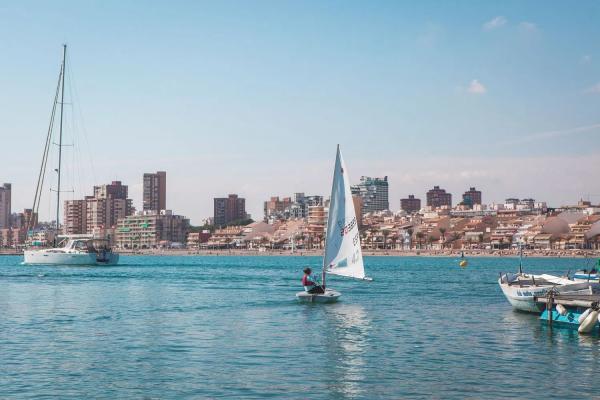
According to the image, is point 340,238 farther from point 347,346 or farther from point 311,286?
point 347,346

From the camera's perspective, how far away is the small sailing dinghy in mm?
49656

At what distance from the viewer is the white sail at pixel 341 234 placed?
4972 centimetres

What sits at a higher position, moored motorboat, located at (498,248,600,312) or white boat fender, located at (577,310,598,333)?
moored motorboat, located at (498,248,600,312)

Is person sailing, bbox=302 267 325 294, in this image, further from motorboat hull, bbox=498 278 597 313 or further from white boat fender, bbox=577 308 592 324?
white boat fender, bbox=577 308 592 324

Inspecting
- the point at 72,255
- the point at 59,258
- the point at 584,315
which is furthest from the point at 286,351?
the point at 59,258

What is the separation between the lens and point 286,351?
30.5 metres

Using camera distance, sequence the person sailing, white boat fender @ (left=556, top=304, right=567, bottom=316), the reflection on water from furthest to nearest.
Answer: the person sailing → white boat fender @ (left=556, top=304, right=567, bottom=316) → the reflection on water

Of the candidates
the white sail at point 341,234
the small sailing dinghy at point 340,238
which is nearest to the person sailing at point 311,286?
the small sailing dinghy at point 340,238

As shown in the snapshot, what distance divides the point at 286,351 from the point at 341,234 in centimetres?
2019

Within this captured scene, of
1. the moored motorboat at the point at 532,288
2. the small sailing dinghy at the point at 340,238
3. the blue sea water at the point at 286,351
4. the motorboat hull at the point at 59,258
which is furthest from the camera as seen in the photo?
the motorboat hull at the point at 59,258

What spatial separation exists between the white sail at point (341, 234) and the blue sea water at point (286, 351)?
2577 mm

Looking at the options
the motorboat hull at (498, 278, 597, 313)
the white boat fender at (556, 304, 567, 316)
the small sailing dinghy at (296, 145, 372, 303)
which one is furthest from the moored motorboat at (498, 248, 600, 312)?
the small sailing dinghy at (296, 145, 372, 303)

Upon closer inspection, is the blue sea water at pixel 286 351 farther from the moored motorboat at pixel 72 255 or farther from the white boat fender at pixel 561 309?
the moored motorboat at pixel 72 255

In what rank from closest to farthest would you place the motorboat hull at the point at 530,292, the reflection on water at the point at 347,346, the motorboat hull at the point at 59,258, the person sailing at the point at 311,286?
1. the reflection on water at the point at 347,346
2. the motorboat hull at the point at 530,292
3. the person sailing at the point at 311,286
4. the motorboat hull at the point at 59,258
